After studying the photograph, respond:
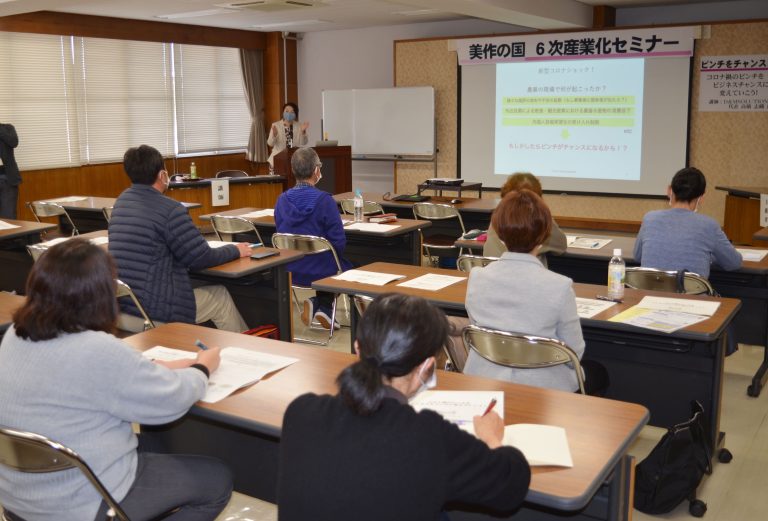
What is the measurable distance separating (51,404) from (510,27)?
30.2 feet

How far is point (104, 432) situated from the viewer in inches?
74.7

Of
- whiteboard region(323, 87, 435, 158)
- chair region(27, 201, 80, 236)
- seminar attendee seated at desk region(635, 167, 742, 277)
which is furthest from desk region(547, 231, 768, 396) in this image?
whiteboard region(323, 87, 435, 158)

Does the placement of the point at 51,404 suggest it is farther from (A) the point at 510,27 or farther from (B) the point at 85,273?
(A) the point at 510,27

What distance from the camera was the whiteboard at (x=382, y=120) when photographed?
1041 cm

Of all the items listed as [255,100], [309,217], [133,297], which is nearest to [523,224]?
[133,297]

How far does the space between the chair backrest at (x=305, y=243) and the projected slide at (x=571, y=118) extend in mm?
5263

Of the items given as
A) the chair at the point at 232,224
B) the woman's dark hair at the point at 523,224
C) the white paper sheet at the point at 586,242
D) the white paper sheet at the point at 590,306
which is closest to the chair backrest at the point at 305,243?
the chair at the point at 232,224

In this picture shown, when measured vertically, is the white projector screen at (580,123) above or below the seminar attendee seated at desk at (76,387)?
above

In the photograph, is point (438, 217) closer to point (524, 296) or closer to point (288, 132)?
point (524, 296)

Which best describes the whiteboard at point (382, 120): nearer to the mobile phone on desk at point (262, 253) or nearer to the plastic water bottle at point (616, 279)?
the mobile phone on desk at point (262, 253)

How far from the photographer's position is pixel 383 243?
5.92 m

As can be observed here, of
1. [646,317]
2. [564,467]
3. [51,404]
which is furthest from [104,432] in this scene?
[646,317]

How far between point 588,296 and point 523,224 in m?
0.93

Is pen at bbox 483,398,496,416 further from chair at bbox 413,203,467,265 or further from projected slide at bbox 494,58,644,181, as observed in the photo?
projected slide at bbox 494,58,644,181
